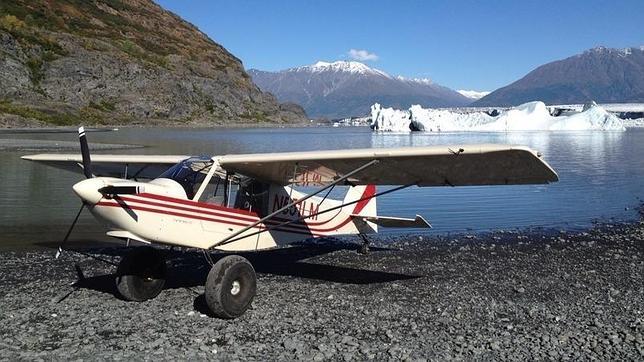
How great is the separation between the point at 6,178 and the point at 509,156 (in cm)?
2327

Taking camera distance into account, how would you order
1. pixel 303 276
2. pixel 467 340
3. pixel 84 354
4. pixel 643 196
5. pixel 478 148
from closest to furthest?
pixel 84 354 → pixel 467 340 → pixel 478 148 → pixel 303 276 → pixel 643 196

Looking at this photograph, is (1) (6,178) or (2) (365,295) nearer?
(2) (365,295)

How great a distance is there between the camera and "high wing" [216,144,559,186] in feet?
26.0

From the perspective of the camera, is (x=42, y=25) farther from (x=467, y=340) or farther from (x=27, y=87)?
(x=467, y=340)

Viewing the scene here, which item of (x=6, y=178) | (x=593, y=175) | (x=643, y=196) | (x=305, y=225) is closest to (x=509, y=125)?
(x=593, y=175)

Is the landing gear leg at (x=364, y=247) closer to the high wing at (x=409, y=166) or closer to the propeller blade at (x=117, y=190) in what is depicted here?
the high wing at (x=409, y=166)

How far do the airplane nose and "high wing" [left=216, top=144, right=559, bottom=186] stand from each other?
76.3 inches

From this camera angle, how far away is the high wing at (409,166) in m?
7.92

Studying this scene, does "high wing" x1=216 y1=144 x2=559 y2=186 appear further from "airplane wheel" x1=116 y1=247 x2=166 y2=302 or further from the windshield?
"airplane wheel" x1=116 y1=247 x2=166 y2=302

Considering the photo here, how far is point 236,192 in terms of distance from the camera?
9.22 m

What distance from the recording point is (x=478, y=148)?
7684mm

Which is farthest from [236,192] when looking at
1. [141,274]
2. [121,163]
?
[121,163]

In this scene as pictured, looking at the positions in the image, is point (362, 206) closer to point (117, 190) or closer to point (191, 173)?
point (191, 173)

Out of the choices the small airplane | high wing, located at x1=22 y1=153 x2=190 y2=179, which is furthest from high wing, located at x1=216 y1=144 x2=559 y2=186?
high wing, located at x1=22 y1=153 x2=190 y2=179
